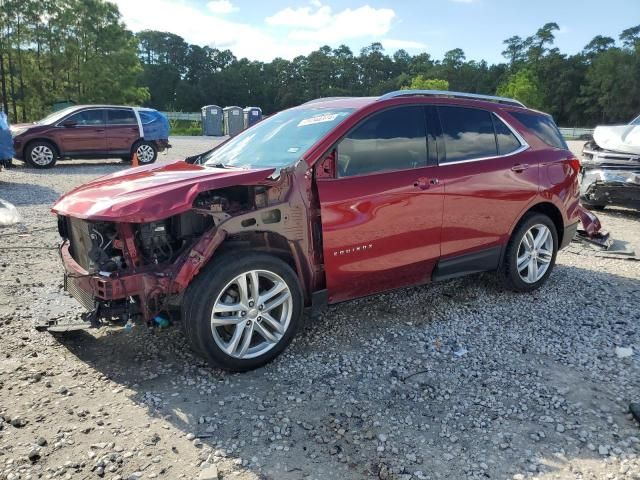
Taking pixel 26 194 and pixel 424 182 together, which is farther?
pixel 26 194

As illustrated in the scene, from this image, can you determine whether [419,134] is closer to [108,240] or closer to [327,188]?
[327,188]

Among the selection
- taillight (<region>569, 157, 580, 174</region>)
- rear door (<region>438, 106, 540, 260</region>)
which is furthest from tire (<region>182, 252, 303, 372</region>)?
taillight (<region>569, 157, 580, 174</region>)

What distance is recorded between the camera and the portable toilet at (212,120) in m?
36.9

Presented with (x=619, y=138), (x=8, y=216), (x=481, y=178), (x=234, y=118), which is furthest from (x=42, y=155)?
(x=234, y=118)

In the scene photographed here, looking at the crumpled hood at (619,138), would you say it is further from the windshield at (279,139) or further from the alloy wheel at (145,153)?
the alloy wheel at (145,153)

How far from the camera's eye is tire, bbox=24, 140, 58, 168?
13.6 metres

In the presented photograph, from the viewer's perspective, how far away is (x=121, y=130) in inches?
577

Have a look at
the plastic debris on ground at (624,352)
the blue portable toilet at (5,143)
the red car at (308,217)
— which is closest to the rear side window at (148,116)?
the blue portable toilet at (5,143)

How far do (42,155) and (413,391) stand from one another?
13641mm

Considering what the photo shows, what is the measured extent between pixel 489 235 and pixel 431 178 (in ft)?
3.08

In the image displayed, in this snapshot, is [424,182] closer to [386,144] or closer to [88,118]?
[386,144]

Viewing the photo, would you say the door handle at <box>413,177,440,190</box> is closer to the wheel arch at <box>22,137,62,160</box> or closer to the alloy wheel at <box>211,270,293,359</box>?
the alloy wheel at <box>211,270,293,359</box>

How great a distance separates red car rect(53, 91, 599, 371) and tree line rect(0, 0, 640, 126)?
103 ft

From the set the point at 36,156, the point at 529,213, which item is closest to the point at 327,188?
the point at 529,213
